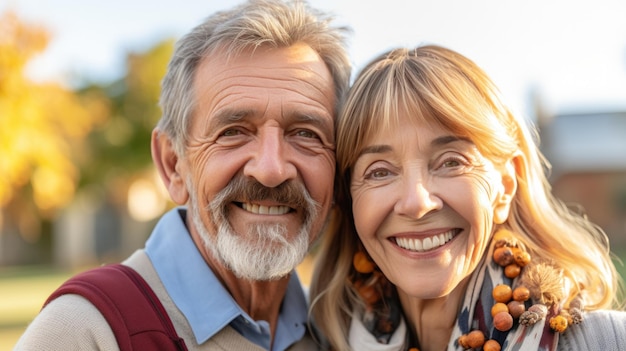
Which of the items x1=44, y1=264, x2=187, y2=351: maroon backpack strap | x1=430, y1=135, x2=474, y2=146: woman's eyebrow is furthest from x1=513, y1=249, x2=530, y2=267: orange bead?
x1=44, y1=264, x2=187, y2=351: maroon backpack strap

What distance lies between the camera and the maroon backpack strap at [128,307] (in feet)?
9.18

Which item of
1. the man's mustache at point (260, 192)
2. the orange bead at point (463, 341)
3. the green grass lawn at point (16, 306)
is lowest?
the green grass lawn at point (16, 306)

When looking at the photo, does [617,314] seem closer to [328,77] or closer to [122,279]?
[328,77]

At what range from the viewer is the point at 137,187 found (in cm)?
4634

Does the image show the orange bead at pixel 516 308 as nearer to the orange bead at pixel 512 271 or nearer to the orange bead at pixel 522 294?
the orange bead at pixel 522 294

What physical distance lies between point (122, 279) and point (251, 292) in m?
0.64

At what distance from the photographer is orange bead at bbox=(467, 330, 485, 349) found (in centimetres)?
290

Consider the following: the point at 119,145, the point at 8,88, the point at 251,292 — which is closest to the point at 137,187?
the point at 119,145

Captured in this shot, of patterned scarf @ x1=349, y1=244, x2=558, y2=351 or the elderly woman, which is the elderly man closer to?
the elderly woman

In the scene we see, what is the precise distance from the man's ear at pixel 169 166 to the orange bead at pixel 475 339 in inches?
56.6

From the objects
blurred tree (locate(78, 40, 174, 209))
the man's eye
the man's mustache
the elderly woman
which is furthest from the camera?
blurred tree (locate(78, 40, 174, 209))

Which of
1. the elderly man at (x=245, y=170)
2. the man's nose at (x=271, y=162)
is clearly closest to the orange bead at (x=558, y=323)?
the elderly man at (x=245, y=170)

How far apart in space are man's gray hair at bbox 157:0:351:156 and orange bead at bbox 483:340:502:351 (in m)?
1.25

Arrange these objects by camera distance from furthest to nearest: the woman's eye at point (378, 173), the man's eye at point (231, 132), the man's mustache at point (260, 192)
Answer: the man's eye at point (231, 132) < the man's mustache at point (260, 192) < the woman's eye at point (378, 173)
